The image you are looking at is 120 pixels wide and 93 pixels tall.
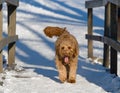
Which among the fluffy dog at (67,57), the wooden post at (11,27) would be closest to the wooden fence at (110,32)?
the fluffy dog at (67,57)

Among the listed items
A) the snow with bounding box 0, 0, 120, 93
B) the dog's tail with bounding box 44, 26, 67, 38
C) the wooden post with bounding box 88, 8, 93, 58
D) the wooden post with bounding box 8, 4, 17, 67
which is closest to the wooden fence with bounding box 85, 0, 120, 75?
the wooden post with bounding box 88, 8, 93, 58

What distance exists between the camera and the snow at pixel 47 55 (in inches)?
277

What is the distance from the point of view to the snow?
23.0 ft

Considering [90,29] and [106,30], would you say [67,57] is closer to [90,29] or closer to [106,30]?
[106,30]

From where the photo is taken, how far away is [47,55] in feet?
37.0

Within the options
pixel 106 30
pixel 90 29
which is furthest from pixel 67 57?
pixel 90 29

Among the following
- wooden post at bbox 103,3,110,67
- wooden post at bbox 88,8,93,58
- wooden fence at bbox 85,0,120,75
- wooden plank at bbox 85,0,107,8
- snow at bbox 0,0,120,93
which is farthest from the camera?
wooden post at bbox 88,8,93,58

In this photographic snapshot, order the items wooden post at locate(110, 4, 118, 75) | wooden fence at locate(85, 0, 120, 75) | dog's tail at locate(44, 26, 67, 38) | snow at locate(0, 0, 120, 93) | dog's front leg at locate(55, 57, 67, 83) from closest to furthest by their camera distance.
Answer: snow at locate(0, 0, 120, 93)
dog's front leg at locate(55, 57, 67, 83)
wooden fence at locate(85, 0, 120, 75)
wooden post at locate(110, 4, 118, 75)
dog's tail at locate(44, 26, 67, 38)

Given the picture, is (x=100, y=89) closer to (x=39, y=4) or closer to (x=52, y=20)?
(x=52, y=20)

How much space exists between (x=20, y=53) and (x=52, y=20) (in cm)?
562

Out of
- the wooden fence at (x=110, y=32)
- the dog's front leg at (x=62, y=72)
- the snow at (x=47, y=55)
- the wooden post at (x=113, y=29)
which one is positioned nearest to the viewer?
the snow at (x=47, y=55)

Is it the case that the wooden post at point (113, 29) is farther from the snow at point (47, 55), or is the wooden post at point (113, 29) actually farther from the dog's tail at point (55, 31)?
the dog's tail at point (55, 31)

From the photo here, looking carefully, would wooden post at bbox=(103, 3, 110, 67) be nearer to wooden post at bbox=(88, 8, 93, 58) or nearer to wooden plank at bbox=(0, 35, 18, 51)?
wooden post at bbox=(88, 8, 93, 58)

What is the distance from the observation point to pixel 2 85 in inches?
274
